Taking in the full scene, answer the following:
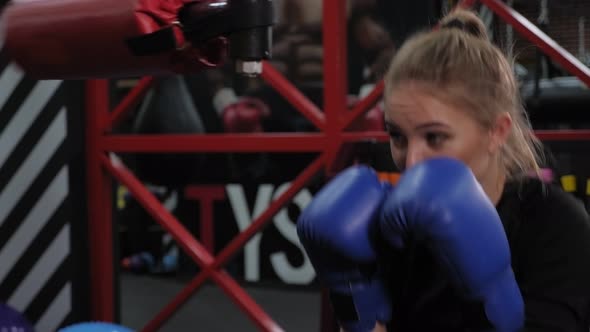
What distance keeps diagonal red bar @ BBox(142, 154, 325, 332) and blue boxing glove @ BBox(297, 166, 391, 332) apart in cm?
66

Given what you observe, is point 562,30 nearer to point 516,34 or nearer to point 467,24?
point 516,34

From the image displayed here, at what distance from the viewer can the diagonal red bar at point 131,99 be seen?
1705 millimetres

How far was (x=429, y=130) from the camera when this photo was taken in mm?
901

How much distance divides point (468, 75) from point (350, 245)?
0.85 feet

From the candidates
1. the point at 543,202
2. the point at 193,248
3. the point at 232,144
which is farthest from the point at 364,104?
the point at 543,202

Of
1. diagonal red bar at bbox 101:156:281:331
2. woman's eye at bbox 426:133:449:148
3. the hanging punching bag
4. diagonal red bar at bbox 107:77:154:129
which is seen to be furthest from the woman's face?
the hanging punching bag

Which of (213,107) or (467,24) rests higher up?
(467,24)

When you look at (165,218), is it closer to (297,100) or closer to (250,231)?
(250,231)

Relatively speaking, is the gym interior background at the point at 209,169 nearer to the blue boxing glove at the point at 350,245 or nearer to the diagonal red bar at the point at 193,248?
the diagonal red bar at the point at 193,248

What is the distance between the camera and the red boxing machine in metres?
0.98

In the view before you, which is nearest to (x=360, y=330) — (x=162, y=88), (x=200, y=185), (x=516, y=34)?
(x=516, y=34)

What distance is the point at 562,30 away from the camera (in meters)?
1.60

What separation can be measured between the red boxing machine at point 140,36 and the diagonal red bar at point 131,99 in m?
0.63

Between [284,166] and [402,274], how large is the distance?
2.30m
